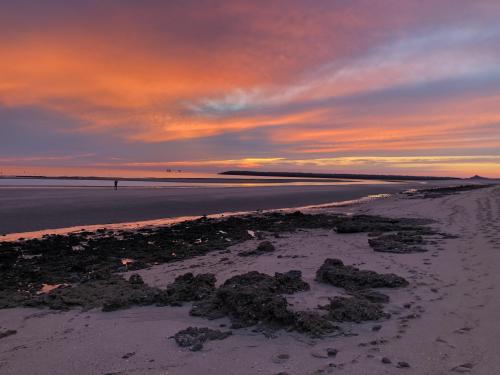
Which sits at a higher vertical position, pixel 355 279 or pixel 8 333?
pixel 355 279

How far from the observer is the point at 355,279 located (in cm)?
652

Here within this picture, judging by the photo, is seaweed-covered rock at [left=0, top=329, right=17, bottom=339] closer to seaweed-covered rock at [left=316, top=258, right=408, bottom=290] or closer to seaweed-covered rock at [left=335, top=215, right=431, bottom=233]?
seaweed-covered rock at [left=316, top=258, right=408, bottom=290]

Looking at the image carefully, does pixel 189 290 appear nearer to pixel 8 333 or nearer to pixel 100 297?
pixel 100 297

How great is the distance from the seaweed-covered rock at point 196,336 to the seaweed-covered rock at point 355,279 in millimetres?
2422

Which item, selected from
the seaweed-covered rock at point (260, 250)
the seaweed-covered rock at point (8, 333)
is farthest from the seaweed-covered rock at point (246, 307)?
the seaweed-covered rock at point (260, 250)

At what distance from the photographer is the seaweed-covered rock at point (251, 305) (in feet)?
16.1

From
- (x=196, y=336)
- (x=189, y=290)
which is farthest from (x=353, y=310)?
(x=189, y=290)

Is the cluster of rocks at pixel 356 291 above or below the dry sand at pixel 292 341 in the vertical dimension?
above

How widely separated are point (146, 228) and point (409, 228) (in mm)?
9016

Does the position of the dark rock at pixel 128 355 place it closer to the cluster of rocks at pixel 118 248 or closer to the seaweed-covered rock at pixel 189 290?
the seaweed-covered rock at pixel 189 290

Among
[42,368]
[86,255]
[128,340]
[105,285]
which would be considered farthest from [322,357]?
[86,255]

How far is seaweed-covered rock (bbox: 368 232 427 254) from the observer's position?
9.34 metres

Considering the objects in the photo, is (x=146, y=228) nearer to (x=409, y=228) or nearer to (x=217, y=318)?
(x=409, y=228)

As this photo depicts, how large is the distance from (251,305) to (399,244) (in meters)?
5.99
